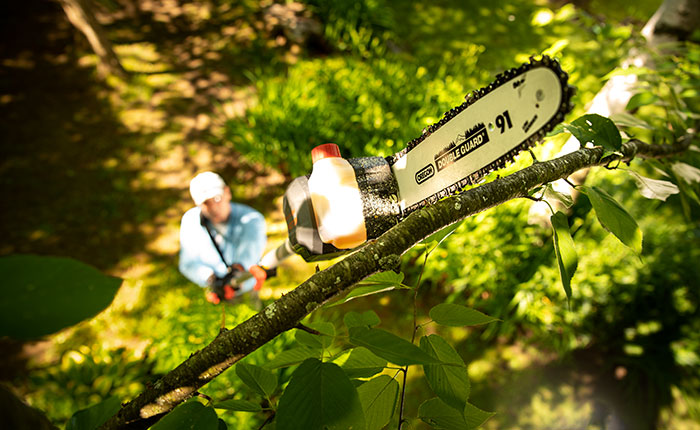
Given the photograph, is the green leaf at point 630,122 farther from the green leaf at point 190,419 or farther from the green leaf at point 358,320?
the green leaf at point 190,419

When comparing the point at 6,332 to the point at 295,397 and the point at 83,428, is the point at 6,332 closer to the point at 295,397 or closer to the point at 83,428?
the point at 295,397

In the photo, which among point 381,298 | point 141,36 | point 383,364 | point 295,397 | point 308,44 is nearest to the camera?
point 295,397

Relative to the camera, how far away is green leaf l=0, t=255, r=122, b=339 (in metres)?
0.21

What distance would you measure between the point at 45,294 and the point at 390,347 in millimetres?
286

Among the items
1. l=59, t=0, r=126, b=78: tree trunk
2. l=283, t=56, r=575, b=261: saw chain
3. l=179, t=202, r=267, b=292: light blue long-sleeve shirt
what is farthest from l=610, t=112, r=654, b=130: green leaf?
l=59, t=0, r=126, b=78: tree trunk

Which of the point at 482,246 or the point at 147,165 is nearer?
the point at 482,246

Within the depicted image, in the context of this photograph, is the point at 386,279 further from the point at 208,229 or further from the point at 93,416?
the point at 208,229

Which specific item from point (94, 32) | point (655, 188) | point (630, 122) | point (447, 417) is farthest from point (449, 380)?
point (94, 32)

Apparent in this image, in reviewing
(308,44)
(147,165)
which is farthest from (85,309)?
(308,44)

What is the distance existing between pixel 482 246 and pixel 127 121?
11.5ft

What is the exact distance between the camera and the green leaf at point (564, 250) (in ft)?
1.48

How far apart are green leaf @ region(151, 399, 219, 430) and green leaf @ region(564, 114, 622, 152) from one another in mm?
693

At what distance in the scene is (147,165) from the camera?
116 inches

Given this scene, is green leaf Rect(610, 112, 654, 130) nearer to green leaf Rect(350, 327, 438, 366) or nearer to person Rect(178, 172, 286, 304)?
green leaf Rect(350, 327, 438, 366)
